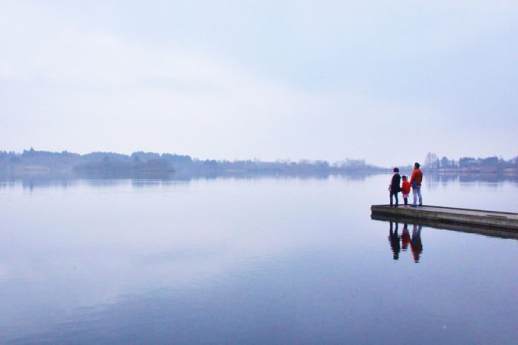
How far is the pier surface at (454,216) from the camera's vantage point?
2323 centimetres

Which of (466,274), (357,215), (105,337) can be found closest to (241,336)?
(105,337)

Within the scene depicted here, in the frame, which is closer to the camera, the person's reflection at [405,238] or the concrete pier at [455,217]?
the person's reflection at [405,238]

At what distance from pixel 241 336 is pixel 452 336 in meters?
4.69

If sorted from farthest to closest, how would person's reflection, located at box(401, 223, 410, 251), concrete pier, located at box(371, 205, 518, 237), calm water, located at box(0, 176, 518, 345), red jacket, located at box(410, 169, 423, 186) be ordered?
red jacket, located at box(410, 169, 423, 186)
concrete pier, located at box(371, 205, 518, 237)
person's reflection, located at box(401, 223, 410, 251)
calm water, located at box(0, 176, 518, 345)

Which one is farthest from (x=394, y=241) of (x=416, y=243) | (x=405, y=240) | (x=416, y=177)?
(x=416, y=177)

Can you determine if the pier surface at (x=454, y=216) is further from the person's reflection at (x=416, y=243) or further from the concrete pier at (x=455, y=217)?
the person's reflection at (x=416, y=243)

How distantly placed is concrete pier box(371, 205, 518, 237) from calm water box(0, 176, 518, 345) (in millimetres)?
2266

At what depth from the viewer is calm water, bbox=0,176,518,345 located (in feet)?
31.2

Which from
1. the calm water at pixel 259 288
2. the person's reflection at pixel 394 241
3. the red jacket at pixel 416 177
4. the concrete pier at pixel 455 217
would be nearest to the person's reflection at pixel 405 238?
the calm water at pixel 259 288

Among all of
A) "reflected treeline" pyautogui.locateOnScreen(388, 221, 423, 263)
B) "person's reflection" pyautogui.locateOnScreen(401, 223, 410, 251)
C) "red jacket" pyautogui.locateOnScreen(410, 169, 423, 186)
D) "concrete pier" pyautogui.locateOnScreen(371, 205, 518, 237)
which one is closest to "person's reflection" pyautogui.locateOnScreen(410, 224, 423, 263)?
"reflected treeline" pyautogui.locateOnScreen(388, 221, 423, 263)

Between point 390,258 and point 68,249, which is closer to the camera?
point 390,258

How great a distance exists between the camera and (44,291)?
1323 centimetres

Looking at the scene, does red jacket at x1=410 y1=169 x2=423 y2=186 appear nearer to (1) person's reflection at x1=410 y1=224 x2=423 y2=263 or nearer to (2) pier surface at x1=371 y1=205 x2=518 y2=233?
(2) pier surface at x1=371 y1=205 x2=518 y2=233

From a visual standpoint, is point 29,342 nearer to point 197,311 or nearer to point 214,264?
point 197,311
